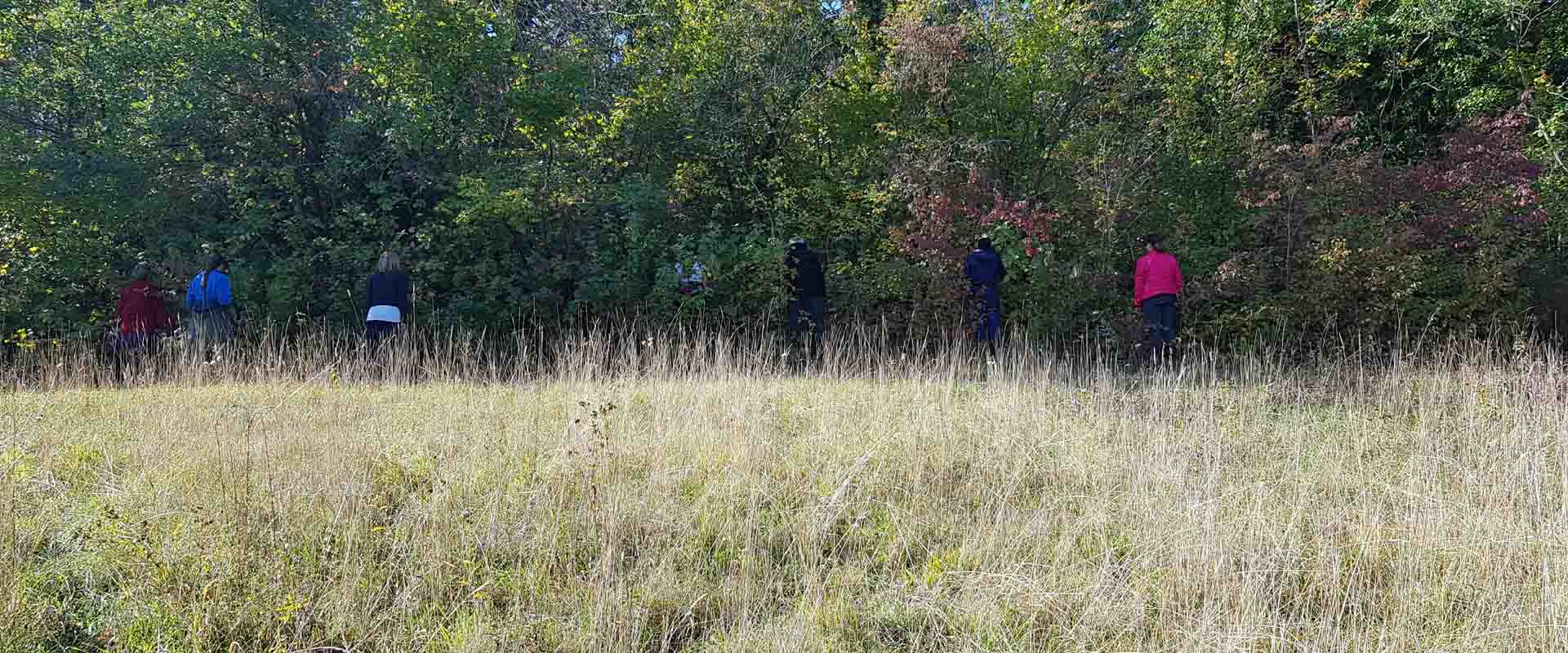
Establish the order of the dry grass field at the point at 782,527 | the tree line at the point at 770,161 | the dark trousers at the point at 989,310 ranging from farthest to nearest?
1. the tree line at the point at 770,161
2. the dark trousers at the point at 989,310
3. the dry grass field at the point at 782,527

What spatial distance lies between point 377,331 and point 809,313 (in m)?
4.75

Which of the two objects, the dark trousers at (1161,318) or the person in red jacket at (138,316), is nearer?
the person in red jacket at (138,316)

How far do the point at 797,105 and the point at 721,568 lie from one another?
975cm

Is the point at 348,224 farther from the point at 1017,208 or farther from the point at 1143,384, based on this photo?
the point at 1143,384

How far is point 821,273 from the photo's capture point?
34.3 feet

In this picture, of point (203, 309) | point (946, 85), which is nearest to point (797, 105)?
point (946, 85)

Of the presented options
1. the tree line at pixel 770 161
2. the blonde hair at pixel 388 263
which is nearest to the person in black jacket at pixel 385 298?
the blonde hair at pixel 388 263

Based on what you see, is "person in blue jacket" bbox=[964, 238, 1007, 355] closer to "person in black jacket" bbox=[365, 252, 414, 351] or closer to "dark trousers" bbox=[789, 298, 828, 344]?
"dark trousers" bbox=[789, 298, 828, 344]

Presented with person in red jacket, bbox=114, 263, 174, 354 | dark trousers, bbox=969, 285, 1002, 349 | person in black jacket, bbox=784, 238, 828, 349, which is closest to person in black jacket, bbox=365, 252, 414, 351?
person in red jacket, bbox=114, 263, 174, 354

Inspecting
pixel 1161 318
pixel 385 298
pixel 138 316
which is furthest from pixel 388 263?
pixel 1161 318

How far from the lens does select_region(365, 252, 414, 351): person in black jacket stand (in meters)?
8.74

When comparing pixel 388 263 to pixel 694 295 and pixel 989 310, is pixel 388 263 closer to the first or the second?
pixel 694 295

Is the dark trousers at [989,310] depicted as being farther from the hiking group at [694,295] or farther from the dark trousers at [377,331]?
the dark trousers at [377,331]

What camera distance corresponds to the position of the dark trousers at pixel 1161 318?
9.66 meters
